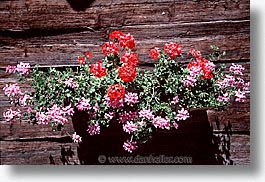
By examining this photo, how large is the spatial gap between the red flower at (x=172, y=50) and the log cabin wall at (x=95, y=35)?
0.42ft

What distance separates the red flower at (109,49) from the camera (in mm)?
1877

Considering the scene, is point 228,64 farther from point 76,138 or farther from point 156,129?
point 76,138

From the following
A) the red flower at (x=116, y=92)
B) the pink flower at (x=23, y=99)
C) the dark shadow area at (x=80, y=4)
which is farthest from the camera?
the dark shadow area at (x=80, y=4)

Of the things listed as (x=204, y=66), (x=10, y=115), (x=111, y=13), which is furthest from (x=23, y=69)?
(x=204, y=66)

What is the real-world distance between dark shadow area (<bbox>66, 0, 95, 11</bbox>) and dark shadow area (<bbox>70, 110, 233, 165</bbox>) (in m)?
0.38

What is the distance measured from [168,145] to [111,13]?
0.52m

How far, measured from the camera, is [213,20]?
77.7 inches

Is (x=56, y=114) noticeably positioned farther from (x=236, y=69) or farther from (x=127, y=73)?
(x=236, y=69)

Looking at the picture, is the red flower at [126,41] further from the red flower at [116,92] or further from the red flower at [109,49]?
the red flower at [116,92]

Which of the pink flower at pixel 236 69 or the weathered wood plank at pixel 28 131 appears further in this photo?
the weathered wood plank at pixel 28 131

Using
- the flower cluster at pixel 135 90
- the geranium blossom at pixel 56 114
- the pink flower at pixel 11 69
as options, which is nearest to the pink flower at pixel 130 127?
the flower cluster at pixel 135 90

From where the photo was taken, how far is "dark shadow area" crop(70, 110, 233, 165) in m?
1.99

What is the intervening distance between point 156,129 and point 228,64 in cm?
34

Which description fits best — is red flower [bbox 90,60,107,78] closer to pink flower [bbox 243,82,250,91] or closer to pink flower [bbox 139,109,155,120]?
pink flower [bbox 139,109,155,120]
